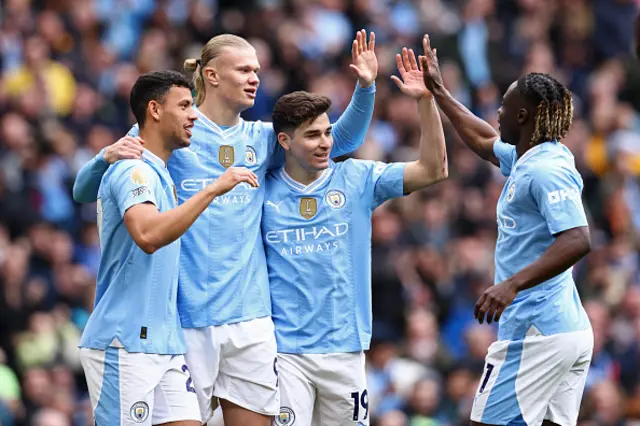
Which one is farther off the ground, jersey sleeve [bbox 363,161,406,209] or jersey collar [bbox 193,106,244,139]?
jersey collar [bbox 193,106,244,139]

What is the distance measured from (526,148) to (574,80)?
1174 centimetres

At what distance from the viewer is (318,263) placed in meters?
8.56

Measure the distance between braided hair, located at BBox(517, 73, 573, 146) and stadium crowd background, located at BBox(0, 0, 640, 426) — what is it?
17.9ft

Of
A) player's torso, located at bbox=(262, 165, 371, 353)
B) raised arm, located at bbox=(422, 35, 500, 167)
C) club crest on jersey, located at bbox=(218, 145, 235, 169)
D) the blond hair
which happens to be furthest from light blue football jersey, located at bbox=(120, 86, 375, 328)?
raised arm, located at bbox=(422, 35, 500, 167)

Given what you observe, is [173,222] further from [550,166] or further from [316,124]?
[550,166]

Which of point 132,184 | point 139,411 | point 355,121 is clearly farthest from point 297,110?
point 139,411

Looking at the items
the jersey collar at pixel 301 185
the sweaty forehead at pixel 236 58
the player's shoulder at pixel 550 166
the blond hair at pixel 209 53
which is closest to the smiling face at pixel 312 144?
the jersey collar at pixel 301 185

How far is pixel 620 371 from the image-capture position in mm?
14992

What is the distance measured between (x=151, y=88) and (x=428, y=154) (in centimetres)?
179

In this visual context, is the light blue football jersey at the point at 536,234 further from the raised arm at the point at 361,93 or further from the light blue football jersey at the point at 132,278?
the light blue football jersey at the point at 132,278

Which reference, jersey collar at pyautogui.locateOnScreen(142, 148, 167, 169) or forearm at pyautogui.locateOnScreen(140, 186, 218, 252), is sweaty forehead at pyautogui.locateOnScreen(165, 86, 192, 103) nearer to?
jersey collar at pyautogui.locateOnScreen(142, 148, 167, 169)

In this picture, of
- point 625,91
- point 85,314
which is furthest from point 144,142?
point 625,91

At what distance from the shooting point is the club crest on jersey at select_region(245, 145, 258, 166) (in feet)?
28.0

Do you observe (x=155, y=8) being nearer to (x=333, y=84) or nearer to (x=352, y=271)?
(x=333, y=84)
